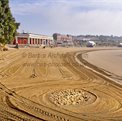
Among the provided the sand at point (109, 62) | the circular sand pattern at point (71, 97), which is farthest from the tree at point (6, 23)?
the circular sand pattern at point (71, 97)

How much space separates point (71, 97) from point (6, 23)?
25363mm

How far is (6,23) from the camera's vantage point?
136 ft

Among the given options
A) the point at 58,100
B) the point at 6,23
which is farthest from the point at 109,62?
the point at 58,100

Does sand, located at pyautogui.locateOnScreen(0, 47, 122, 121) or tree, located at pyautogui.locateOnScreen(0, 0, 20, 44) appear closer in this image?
sand, located at pyautogui.locateOnScreen(0, 47, 122, 121)

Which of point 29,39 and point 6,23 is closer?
point 6,23

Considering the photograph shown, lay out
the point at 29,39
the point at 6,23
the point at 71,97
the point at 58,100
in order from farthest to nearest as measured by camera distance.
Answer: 1. the point at 29,39
2. the point at 6,23
3. the point at 71,97
4. the point at 58,100

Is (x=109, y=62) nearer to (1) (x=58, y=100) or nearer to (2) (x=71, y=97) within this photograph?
(2) (x=71, y=97)

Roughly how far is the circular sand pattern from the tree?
21.6m

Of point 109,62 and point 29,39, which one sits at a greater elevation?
point 109,62

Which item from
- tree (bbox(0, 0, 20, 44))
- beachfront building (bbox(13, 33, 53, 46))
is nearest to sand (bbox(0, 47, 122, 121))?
tree (bbox(0, 0, 20, 44))

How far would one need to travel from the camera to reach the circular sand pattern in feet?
55.9

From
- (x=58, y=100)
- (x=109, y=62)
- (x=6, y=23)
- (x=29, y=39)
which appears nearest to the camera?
(x=58, y=100)

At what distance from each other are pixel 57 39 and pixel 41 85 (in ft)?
524

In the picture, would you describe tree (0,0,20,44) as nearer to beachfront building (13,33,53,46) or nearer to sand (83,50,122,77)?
sand (83,50,122,77)
